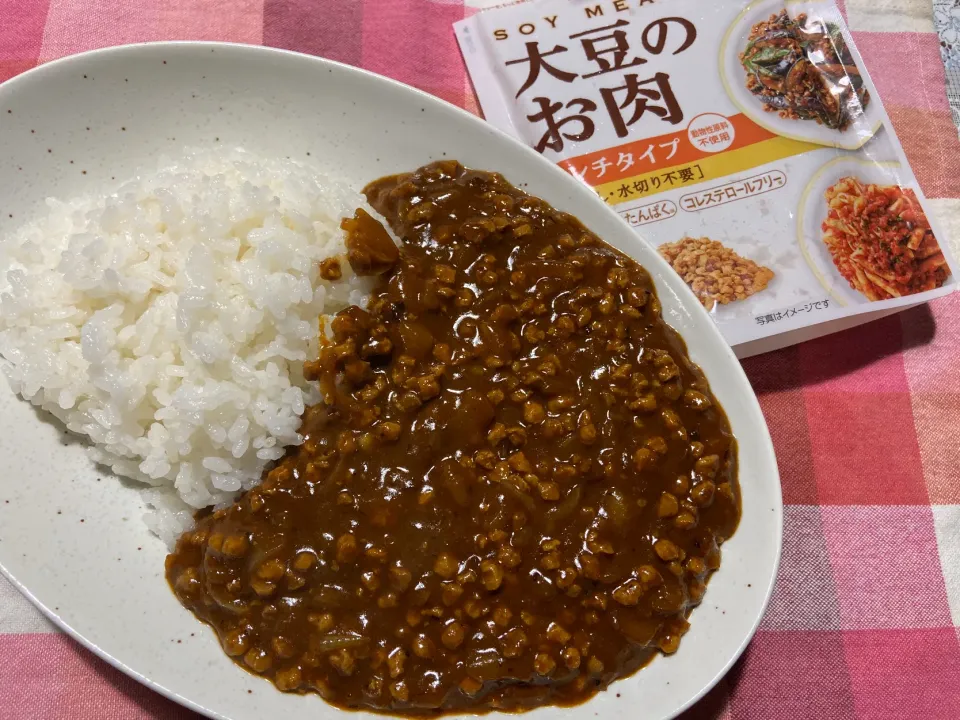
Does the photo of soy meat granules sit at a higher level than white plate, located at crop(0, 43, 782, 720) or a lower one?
lower

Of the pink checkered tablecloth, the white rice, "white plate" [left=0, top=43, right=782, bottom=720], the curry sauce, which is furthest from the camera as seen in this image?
the pink checkered tablecloth

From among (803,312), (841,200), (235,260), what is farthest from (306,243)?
(841,200)

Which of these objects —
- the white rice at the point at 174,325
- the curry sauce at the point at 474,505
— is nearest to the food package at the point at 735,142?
the curry sauce at the point at 474,505

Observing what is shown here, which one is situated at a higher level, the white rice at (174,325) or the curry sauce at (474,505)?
the white rice at (174,325)

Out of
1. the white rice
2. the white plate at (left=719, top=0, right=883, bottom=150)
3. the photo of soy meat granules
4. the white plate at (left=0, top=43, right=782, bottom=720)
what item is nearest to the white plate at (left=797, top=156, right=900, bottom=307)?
the white plate at (left=719, top=0, right=883, bottom=150)

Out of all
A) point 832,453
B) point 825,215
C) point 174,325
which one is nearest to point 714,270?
point 825,215

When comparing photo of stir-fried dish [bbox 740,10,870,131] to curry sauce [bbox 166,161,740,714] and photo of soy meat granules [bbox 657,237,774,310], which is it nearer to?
photo of soy meat granules [bbox 657,237,774,310]

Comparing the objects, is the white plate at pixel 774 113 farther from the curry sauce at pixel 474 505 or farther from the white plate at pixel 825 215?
the curry sauce at pixel 474 505
